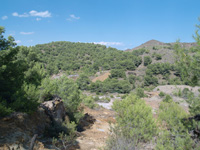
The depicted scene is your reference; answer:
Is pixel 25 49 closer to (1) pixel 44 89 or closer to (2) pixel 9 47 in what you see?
(1) pixel 44 89

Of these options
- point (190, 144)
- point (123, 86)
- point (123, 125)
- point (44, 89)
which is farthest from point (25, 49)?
point (123, 86)

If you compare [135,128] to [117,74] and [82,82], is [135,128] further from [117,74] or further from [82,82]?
[117,74]

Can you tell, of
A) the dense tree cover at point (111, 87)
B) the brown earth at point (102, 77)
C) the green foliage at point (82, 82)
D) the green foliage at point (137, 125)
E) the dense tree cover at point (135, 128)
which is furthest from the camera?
the brown earth at point (102, 77)

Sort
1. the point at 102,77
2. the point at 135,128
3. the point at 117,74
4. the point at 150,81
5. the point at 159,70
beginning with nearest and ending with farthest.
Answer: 1. the point at 135,128
2. the point at 150,81
3. the point at 117,74
4. the point at 102,77
5. the point at 159,70

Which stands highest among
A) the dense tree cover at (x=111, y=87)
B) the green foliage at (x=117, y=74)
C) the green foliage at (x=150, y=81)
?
the green foliage at (x=117, y=74)

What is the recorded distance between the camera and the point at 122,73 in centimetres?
4884

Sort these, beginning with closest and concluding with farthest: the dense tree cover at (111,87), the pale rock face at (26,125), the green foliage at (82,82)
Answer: the pale rock face at (26,125)
the dense tree cover at (111,87)
the green foliage at (82,82)

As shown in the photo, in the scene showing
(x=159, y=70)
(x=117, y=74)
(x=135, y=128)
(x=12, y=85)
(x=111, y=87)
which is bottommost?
(x=111, y=87)

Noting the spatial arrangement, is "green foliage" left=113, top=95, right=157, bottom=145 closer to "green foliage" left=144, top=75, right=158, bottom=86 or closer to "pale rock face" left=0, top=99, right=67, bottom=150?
"pale rock face" left=0, top=99, right=67, bottom=150

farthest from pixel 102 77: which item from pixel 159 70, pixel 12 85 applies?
pixel 12 85

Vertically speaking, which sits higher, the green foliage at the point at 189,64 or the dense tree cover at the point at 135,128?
the green foliage at the point at 189,64

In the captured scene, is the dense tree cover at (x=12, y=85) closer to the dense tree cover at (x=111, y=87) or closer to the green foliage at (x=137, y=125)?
the green foliage at (x=137, y=125)

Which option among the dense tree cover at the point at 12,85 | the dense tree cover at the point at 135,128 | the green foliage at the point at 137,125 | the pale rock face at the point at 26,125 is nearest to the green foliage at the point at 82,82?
the pale rock face at the point at 26,125

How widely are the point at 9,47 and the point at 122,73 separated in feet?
143
